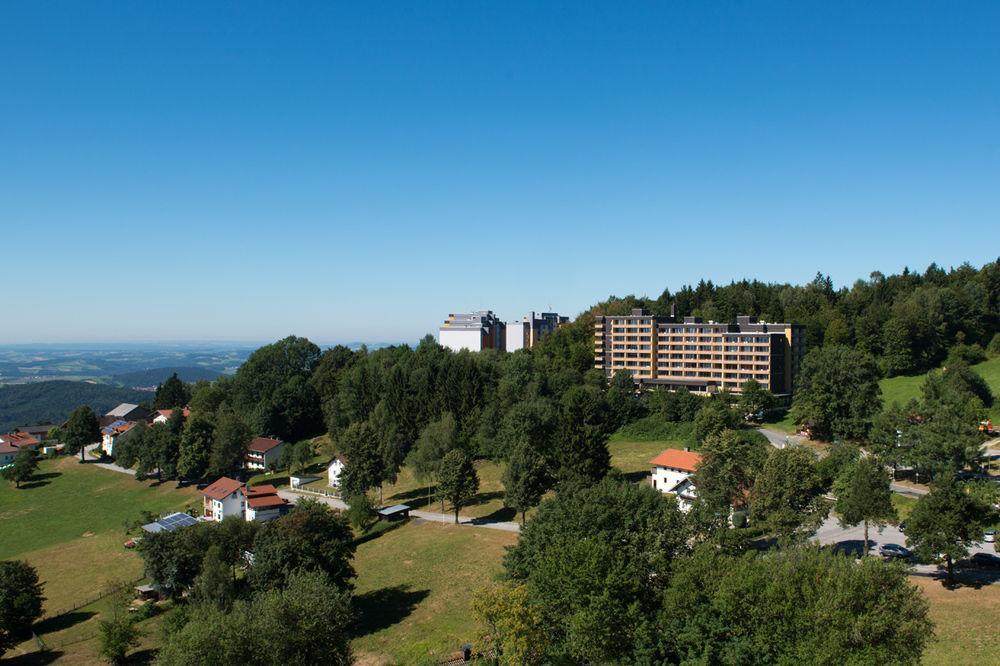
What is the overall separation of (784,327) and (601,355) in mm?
26318

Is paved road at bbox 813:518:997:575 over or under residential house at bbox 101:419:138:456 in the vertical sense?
over

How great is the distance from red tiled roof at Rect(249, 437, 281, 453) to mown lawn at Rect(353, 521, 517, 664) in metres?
35.4

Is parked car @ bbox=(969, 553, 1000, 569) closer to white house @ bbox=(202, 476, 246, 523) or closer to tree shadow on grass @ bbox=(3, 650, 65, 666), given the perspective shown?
tree shadow on grass @ bbox=(3, 650, 65, 666)

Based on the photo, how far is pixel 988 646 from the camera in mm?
25547

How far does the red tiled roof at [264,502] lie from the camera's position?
57.7m

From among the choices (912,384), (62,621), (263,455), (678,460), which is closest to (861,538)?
(678,460)

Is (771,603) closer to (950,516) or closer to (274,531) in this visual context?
(950,516)

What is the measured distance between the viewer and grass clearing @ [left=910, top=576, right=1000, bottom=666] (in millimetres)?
24938

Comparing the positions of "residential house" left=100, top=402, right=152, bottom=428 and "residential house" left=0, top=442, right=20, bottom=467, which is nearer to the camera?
"residential house" left=0, top=442, right=20, bottom=467

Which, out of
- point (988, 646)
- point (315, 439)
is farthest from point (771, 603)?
point (315, 439)

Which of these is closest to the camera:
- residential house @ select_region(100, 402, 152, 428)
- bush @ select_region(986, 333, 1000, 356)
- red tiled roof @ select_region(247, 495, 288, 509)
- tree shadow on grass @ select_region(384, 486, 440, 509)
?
red tiled roof @ select_region(247, 495, 288, 509)

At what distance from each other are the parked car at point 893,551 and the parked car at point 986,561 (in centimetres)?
299

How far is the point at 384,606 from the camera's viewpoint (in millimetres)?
38156

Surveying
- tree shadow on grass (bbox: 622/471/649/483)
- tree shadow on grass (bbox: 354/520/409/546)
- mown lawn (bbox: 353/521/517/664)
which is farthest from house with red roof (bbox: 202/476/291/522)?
tree shadow on grass (bbox: 622/471/649/483)
